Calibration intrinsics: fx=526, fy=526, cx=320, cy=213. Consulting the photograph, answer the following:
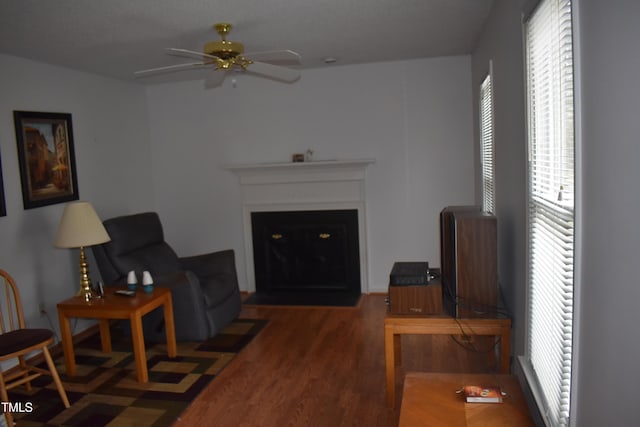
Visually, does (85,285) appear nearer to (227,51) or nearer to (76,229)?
(76,229)

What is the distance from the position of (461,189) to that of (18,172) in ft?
12.7

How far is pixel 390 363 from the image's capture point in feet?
9.80

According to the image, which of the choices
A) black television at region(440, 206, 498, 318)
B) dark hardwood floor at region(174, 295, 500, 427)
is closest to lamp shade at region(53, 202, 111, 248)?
dark hardwood floor at region(174, 295, 500, 427)

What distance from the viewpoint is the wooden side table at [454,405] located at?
2.00 meters

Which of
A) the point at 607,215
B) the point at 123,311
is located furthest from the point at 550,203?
the point at 123,311

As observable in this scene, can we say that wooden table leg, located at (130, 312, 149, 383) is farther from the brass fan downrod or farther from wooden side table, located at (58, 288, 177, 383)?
the brass fan downrod

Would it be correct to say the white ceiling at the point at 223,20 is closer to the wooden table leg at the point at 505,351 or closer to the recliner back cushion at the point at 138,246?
the recliner back cushion at the point at 138,246

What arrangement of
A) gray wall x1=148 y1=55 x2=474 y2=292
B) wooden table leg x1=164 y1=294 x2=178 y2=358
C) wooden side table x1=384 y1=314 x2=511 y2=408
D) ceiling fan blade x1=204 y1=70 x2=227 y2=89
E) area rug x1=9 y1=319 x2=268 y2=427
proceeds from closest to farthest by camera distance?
wooden side table x1=384 y1=314 x2=511 y2=408 < area rug x1=9 y1=319 x2=268 y2=427 < ceiling fan blade x1=204 y1=70 x2=227 y2=89 < wooden table leg x1=164 y1=294 x2=178 y2=358 < gray wall x1=148 y1=55 x2=474 y2=292

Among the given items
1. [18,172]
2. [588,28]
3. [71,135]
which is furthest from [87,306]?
[588,28]

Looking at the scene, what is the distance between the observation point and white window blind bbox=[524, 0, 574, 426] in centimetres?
157

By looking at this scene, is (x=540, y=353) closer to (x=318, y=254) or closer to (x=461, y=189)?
(x=461, y=189)

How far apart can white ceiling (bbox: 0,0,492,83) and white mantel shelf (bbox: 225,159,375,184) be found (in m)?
1.08

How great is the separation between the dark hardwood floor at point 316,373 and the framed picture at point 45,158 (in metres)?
2.08

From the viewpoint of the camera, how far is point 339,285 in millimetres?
5520
